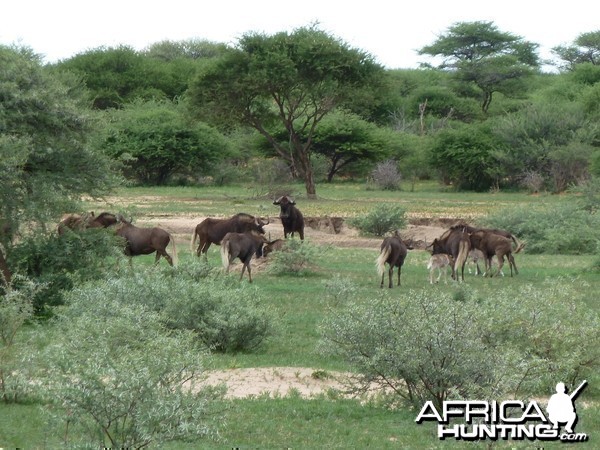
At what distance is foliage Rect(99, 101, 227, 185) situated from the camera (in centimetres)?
5538

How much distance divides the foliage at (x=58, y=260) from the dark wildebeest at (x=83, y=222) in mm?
463

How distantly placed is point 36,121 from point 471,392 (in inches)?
382

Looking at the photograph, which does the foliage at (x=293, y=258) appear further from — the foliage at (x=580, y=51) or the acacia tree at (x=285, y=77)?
the foliage at (x=580, y=51)

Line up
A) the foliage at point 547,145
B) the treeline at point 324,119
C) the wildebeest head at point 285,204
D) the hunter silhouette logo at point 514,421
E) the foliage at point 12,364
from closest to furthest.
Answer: the hunter silhouette logo at point 514,421 < the foliage at point 12,364 < the wildebeest head at point 285,204 < the treeline at point 324,119 < the foliage at point 547,145

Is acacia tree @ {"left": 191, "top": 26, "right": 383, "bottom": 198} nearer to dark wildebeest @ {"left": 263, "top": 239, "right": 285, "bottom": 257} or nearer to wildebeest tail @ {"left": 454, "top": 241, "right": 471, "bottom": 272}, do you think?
dark wildebeest @ {"left": 263, "top": 239, "right": 285, "bottom": 257}

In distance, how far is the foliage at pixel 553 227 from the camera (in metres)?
30.2

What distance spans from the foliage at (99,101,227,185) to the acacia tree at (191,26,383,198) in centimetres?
429

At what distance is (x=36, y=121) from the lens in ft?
55.4

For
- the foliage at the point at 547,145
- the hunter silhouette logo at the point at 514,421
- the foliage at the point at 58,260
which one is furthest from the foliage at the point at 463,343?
the foliage at the point at 547,145

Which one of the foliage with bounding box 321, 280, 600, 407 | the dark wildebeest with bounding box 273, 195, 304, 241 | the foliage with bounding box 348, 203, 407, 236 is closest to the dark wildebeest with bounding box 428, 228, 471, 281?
the dark wildebeest with bounding box 273, 195, 304, 241

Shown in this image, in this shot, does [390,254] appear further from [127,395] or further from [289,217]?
[127,395]

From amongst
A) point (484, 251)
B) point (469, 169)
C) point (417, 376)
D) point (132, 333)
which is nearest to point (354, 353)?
point (417, 376)

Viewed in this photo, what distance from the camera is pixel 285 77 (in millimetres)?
48469

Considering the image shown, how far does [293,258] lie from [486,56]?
62.0 m
